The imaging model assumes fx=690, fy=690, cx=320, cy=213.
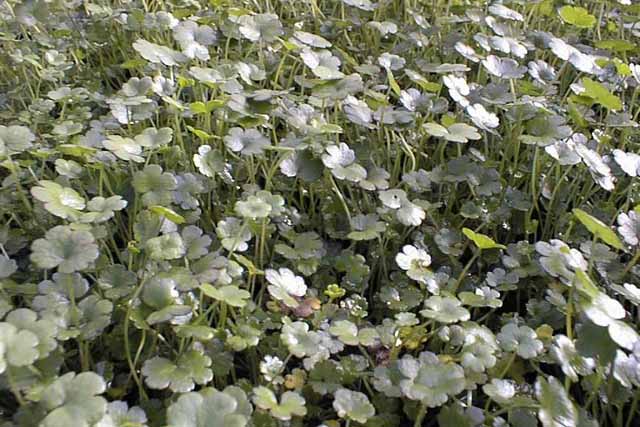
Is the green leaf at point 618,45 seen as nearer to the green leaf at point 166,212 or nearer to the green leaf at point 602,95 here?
the green leaf at point 602,95

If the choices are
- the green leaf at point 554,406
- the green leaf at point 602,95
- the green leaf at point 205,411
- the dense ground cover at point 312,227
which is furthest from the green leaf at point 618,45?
the green leaf at point 205,411

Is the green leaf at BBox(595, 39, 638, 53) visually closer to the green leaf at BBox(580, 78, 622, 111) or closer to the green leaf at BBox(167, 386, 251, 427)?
the green leaf at BBox(580, 78, 622, 111)

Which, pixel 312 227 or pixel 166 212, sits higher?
pixel 166 212

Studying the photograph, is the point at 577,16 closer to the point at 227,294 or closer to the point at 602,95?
the point at 602,95

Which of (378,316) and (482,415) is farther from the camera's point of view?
(378,316)

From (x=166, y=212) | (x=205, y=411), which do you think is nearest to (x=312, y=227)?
(x=166, y=212)

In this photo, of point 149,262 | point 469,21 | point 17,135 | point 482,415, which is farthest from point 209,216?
point 469,21

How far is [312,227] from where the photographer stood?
1206 millimetres

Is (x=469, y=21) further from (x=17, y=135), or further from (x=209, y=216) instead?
(x=17, y=135)

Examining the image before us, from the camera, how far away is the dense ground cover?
83 centimetres

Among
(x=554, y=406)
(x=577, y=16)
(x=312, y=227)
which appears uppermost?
(x=577, y=16)

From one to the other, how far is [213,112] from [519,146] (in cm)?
59

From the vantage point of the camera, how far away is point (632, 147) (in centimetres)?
141

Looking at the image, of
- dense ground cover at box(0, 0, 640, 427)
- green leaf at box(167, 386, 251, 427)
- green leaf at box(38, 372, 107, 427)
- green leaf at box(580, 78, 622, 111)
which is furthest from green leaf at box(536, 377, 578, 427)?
green leaf at box(580, 78, 622, 111)
